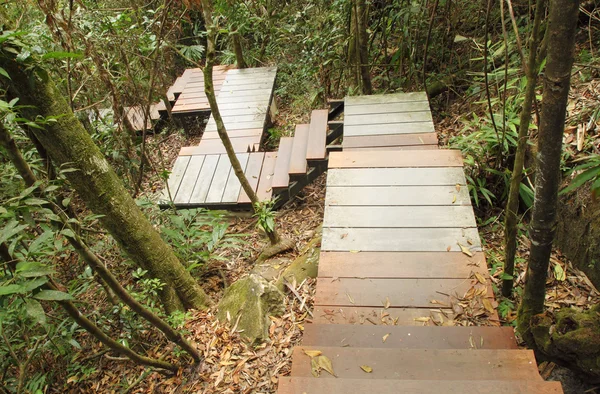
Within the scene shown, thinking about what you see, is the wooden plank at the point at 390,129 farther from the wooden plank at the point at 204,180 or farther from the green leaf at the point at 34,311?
the green leaf at the point at 34,311

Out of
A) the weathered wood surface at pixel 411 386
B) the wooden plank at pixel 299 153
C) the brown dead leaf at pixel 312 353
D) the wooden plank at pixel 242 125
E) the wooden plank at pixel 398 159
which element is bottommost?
the wooden plank at pixel 242 125

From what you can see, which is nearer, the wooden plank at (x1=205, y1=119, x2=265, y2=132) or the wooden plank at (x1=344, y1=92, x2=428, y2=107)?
the wooden plank at (x1=344, y1=92, x2=428, y2=107)

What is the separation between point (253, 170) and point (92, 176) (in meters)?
2.88

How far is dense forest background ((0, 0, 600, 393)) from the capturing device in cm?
203

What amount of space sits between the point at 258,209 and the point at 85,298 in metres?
1.78

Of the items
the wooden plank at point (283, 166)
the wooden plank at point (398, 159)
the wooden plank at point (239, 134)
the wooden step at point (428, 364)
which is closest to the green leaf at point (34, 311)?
the wooden step at point (428, 364)

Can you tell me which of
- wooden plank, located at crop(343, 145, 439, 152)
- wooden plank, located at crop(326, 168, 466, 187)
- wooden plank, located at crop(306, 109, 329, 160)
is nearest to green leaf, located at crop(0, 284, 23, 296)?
wooden plank, located at crop(326, 168, 466, 187)

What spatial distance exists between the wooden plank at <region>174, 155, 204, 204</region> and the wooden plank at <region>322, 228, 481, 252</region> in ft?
8.43

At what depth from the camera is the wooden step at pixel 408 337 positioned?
7.20 feet

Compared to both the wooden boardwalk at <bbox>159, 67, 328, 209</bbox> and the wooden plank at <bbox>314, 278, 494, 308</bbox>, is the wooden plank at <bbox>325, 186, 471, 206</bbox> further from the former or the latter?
the wooden boardwalk at <bbox>159, 67, 328, 209</bbox>

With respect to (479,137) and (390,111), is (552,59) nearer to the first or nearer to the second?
(479,137)

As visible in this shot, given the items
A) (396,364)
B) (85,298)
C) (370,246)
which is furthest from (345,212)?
(85,298)

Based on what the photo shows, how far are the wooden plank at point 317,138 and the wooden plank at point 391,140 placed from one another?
0.37 m

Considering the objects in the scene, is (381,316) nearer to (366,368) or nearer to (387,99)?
(366,368)
